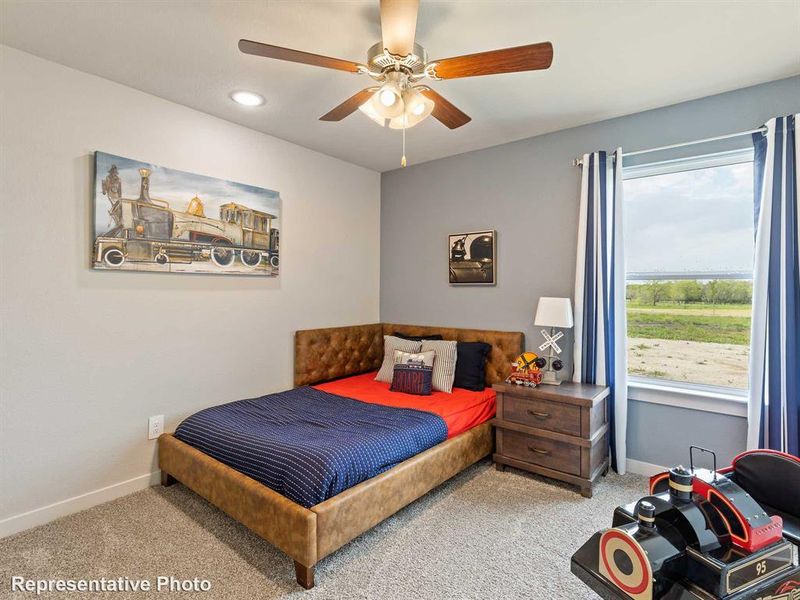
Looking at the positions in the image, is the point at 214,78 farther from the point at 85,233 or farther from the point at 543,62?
the point at 543,62

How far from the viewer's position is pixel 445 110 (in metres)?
2.07

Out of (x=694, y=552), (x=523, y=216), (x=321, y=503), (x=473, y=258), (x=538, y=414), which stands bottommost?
(x=321, y=503)

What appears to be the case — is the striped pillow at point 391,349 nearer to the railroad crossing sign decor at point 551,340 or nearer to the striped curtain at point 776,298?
the railroad crossing sign decor at point 551,340

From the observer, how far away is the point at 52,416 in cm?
229

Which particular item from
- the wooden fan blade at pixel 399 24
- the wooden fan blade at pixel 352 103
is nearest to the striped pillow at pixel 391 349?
the wooden fan blade at pixel 352 103

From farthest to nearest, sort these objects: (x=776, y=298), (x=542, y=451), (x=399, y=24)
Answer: (x=542, y=451) → (x=776, y=298) → (x=399, y=24)

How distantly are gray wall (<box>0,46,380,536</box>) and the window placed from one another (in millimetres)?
2806

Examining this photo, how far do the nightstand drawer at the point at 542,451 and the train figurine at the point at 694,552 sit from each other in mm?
1462

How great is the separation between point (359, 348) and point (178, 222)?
199 cm

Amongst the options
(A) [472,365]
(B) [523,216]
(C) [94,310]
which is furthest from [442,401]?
(C) [94,310]

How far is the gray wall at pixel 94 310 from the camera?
2168mm

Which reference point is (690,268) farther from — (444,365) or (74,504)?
(74,504)

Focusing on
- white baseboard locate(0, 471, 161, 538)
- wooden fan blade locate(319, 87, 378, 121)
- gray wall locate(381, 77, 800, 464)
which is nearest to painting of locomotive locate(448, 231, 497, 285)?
gray wall locate(381, 77, 800, 464)

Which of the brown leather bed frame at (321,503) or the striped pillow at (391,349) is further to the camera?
the striped pillow at (391,349)
